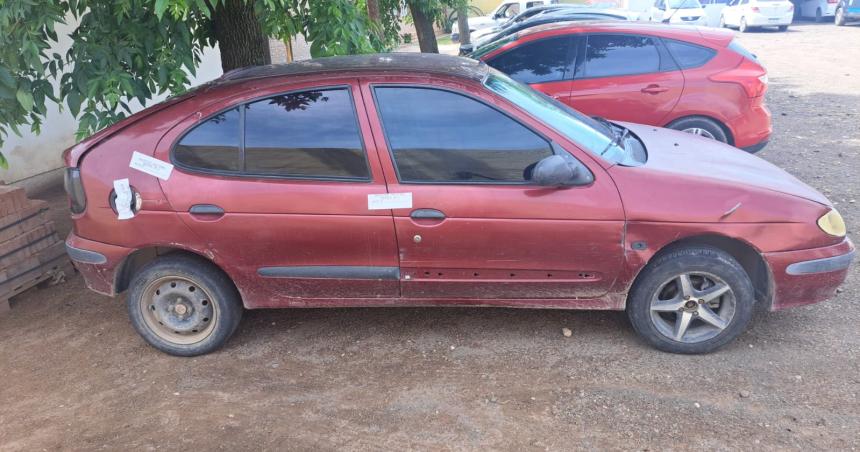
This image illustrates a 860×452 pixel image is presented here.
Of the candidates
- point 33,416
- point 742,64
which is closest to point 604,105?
point 742,64

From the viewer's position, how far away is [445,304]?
3879 millimetres

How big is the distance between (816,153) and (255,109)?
271 inches

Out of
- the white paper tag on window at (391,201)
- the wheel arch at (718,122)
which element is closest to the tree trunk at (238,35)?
the white paper tag on window at (391,201)

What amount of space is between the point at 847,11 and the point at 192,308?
25.8 m

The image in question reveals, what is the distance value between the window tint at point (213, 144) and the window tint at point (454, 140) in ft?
2.81

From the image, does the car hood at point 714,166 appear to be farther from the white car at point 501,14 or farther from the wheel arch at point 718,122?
the white car at point 501,14

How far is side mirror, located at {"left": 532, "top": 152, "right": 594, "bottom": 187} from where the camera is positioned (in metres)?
3.49


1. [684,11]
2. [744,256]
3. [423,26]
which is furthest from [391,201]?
[684,11]

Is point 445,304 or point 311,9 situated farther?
point 311,9

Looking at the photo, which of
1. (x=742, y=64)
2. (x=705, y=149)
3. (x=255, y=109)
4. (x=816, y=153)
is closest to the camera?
(x=255, y=109)

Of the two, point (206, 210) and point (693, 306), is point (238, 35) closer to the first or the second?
point (206, 210)

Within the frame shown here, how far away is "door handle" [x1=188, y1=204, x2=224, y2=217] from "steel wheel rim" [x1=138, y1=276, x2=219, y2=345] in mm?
435

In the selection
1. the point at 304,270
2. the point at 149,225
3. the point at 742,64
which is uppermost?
the point at 742,64

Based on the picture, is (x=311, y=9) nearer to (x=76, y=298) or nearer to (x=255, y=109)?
(x=255, y=109)
